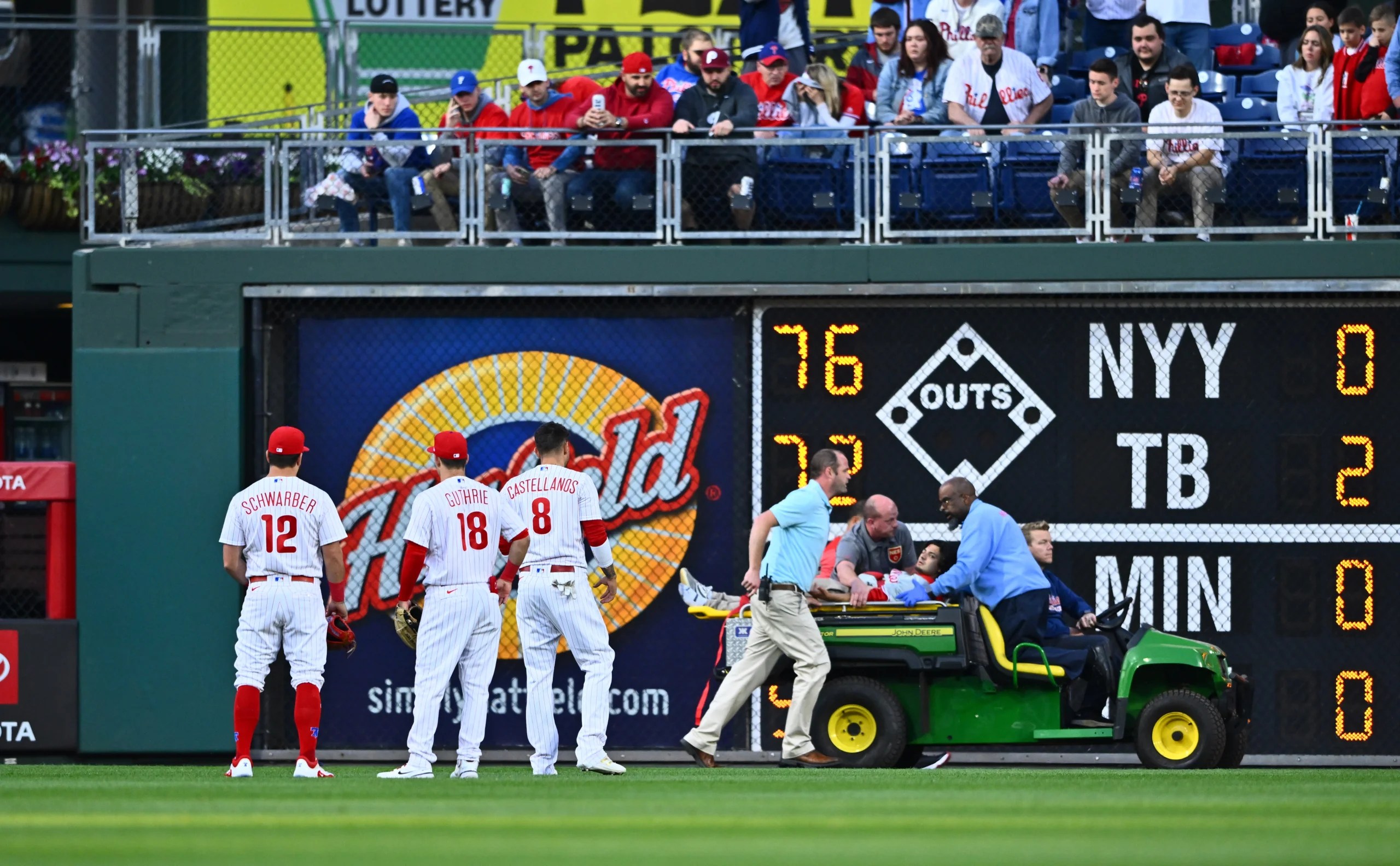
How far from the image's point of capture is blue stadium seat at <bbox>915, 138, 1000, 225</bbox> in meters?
14.4

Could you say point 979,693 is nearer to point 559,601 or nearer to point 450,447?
point 559,601

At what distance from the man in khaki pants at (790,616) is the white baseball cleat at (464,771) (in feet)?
5.03

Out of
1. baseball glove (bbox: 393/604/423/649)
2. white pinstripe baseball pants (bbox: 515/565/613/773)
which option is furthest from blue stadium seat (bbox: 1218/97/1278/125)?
baseball glove (bbox: 393/604/423/649)

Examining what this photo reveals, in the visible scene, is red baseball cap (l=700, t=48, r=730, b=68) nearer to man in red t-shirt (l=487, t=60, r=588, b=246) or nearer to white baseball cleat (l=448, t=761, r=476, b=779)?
man in red t-shirt (l=487, t=60, r=588, b=246)

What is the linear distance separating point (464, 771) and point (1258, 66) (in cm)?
1033

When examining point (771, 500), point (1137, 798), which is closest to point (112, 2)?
point (771, 500)

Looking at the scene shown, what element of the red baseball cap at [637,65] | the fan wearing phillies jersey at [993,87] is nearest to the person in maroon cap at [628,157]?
the red baseball cap at [637,65]

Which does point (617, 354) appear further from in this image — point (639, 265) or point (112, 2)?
point (112, 2)

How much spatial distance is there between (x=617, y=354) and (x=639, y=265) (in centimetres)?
66

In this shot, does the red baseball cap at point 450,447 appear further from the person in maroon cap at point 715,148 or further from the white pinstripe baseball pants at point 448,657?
the person in maroon cap at point 715,148

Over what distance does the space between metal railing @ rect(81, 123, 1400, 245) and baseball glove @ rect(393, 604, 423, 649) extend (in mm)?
3619

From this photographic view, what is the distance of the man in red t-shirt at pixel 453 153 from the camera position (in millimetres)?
14617

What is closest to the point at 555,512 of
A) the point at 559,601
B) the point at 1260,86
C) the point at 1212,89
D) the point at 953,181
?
the point at 559,601

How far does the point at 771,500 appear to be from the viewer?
14328 mm
